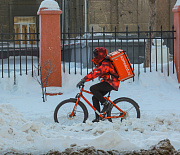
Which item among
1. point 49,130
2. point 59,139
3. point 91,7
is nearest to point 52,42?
point 49,130

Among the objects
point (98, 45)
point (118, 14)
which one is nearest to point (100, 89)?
point (98, 45)

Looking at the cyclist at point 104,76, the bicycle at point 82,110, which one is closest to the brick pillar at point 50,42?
the bicycle at point 82,110

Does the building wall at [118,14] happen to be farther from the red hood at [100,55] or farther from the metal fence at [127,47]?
the red hood at [100,55]

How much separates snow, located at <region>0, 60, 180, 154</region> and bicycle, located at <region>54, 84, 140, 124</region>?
0.58ft

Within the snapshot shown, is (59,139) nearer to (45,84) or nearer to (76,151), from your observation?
(76,151)

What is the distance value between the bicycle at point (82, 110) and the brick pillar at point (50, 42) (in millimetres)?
4403

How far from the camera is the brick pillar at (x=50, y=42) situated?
38.5ft

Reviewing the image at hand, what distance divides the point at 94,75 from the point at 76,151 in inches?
86.5

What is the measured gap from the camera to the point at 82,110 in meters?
7.30

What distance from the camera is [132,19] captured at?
2372 cm

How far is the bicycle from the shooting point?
23.8 ft

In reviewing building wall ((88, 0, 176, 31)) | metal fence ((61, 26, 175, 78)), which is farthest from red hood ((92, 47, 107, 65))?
building wall ((88, 0, 176, 31))

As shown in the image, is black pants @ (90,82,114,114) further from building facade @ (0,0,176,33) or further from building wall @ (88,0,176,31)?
building wall @ (88,0,176,31)

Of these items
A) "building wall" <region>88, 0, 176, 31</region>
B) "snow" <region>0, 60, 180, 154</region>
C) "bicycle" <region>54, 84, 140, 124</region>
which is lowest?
"snow" <region>0, 60, 180, 154</region>
